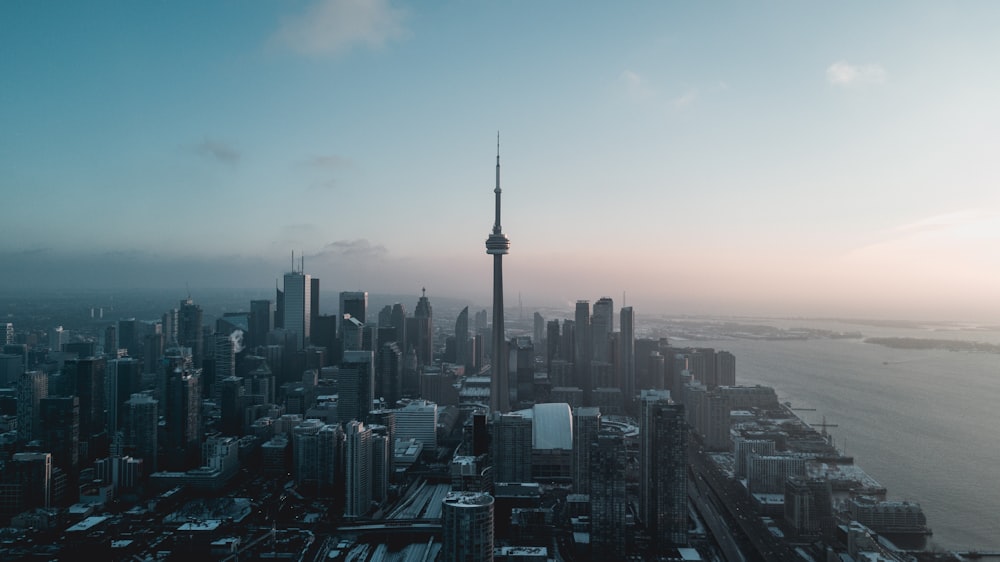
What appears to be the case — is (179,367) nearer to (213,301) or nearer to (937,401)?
(213,301)

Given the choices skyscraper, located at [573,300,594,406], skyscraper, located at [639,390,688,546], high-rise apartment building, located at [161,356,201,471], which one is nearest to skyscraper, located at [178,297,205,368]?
high-rise apartment building, located at [161,356,201,471]

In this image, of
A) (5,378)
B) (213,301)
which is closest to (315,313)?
(213,301)

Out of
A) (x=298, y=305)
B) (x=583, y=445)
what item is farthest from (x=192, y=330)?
(x=583, y=445)

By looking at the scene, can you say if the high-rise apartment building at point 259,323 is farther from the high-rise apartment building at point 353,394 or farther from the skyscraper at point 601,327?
the skyscraper at point 601,327

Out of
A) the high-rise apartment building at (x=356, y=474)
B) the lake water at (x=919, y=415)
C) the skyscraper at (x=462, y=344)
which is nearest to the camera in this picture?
the lake water at (x=919, y=415)

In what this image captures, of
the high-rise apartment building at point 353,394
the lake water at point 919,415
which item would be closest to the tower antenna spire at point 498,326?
the high-rise apartment building at point 353,394

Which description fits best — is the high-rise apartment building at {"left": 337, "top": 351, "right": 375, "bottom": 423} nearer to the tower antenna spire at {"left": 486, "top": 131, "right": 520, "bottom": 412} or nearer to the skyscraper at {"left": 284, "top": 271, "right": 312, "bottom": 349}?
the tower antenna spire at {"left": 486, "top": 131, "right": 520, "bottom": 412}
